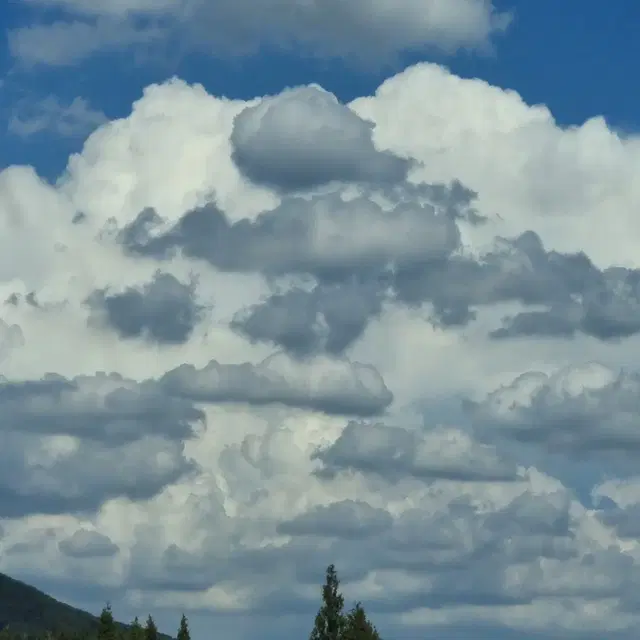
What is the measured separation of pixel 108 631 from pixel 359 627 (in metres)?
31.4

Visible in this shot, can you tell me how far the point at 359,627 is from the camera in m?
200

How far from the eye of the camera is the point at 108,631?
197875 mm
